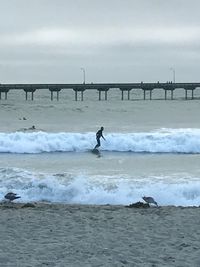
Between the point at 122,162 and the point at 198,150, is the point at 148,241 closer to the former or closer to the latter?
the point at 122,162

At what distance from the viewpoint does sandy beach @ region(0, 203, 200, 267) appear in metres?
7.59

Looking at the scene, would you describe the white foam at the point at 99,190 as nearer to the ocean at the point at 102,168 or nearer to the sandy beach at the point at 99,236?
the ocean at the point at 102,168

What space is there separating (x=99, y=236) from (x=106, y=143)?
862 inches

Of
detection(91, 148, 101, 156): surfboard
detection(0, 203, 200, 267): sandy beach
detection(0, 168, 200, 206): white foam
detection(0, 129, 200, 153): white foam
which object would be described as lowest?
detection(91, 148, 101, 156): surfboard

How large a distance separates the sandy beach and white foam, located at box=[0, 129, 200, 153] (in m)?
16.7

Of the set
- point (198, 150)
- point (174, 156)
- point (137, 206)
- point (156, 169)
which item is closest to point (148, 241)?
point (137, 206)

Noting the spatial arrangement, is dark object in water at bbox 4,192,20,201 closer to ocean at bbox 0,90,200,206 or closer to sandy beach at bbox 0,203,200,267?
ocean at bbox 0,90,200,206

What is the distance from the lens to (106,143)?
30.9 meters

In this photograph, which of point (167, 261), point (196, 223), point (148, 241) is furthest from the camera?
point (196, 223)

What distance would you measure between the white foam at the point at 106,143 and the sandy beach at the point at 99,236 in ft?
54.7

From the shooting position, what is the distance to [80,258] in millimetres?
7664

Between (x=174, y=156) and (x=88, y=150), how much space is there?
516cm

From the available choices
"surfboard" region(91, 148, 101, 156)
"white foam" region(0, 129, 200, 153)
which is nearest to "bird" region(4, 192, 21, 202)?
"surfboard" region(91, 148, 101, 156)

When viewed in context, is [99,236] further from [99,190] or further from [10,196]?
[99,190]
